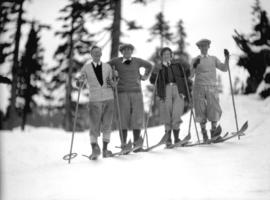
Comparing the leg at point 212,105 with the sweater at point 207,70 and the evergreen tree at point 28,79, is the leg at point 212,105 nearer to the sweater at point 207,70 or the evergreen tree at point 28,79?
the sweater at point 207,70

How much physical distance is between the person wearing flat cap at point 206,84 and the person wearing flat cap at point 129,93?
3.48 feet

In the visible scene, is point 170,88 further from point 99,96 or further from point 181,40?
point 181,40

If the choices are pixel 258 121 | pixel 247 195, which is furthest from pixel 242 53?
pixel 247 195

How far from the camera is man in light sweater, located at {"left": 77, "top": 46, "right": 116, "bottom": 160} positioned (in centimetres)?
466

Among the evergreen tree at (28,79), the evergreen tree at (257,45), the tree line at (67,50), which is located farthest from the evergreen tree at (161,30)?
the evergreen tree at (257,45)

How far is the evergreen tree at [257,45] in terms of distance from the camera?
→ 7.06 m

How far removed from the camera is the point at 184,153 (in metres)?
4.44

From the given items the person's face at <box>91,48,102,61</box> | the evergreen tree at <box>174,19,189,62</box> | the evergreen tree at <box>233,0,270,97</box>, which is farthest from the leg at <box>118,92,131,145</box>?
the evergreen tree at <box>174,19,189,62</box>

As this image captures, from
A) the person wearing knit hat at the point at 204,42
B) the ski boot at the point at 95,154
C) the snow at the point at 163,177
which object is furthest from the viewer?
the person wearing knit hat at the point at 204,42

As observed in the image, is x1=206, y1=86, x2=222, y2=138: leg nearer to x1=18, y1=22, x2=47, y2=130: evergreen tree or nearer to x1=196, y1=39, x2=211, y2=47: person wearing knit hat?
x1=196, y1=39, x2=211, y2=47: person wearing knit hat

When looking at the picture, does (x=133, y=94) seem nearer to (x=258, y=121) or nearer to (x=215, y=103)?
(x=215, y=103)

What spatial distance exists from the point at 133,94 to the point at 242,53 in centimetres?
355

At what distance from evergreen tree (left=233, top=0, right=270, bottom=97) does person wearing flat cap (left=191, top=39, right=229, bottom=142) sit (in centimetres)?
207

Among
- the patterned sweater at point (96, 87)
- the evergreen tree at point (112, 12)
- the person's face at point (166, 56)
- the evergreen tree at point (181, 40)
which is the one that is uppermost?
the evergreen tree at point (181, 40)
